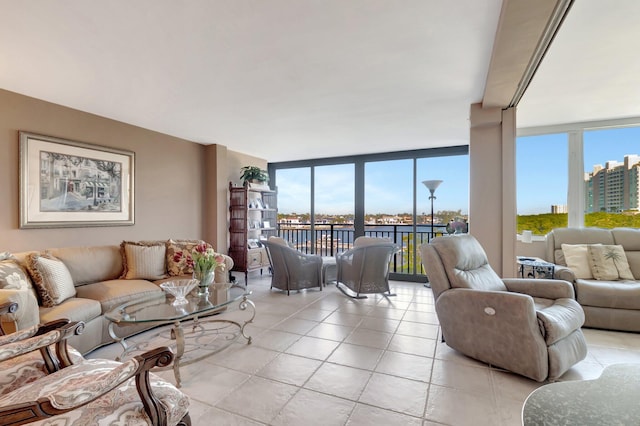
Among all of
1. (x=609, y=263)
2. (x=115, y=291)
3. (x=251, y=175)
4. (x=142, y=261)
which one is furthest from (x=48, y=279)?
(x=609, y=263)

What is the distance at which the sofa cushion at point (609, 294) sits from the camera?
2898 millimetres

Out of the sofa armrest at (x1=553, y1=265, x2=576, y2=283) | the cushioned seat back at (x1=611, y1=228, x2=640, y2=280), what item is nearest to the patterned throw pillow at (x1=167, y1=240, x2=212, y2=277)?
the sofa armrest at (x1=553, y1=265, x2=576, y2=283)

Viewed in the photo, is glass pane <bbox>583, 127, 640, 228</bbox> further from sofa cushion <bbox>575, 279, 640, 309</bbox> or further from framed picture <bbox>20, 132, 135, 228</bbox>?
framed picture <bbox>20, 132, 135, 228</bbox>

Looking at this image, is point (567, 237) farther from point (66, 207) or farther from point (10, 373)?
point (66, 207)

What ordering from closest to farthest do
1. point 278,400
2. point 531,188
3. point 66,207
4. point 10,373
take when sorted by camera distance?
point 10,373 < point 278,400 < point 66,207 < point 531,188

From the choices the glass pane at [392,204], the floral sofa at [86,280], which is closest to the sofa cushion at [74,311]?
the floral sofa at [86,280]

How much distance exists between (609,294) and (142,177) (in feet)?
18.9

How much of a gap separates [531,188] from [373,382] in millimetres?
3943

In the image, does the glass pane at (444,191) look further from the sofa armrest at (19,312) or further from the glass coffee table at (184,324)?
the sofa armrest at (19,312)

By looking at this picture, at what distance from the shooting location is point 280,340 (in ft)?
9.20

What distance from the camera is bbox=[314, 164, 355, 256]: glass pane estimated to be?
→ 6.01m

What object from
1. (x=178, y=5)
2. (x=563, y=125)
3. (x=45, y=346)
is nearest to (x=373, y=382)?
(x=45, y=346)

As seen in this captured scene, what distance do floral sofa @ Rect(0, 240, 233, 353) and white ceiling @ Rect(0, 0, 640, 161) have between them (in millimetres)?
1656

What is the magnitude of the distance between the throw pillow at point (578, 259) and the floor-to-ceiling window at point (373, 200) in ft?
5.77
